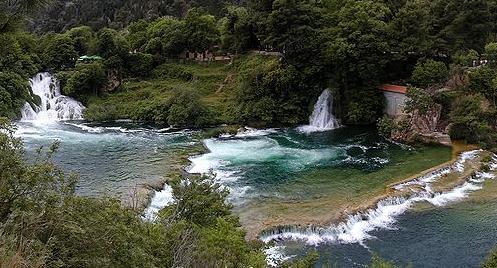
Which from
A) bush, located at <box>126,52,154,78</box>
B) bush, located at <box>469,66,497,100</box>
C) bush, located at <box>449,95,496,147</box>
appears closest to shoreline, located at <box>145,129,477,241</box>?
bush, located at <box>449,95,496,147</box>

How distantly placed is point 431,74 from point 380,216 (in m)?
17.5

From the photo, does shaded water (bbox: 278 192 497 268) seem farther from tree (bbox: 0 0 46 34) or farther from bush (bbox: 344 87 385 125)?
bush (bbox: 344 87 385 125)

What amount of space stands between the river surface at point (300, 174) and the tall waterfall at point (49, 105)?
10.2ft

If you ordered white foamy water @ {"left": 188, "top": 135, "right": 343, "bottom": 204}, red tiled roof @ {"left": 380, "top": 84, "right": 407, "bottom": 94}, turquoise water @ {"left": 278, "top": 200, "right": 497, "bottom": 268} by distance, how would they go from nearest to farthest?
turquoise water @ {"left": 278, "top": 200, "right": 497, "bottom": 268}, white foamy water @ {"left": 188, "top": 135, "right": 343, "bottom": 204}, red tiled roof @ {"left": 380, "top": 84, "right": 407, "bottom": 94}

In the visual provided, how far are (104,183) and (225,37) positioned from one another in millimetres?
27680

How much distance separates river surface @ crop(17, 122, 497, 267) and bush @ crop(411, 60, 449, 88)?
4.97m

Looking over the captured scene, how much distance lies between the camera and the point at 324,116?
40000mm

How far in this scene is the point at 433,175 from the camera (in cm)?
2697

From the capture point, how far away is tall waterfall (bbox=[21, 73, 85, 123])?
42544 mm

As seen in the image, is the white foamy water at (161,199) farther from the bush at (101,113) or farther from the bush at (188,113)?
the bush at (101,113)

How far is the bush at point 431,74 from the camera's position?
121 feet

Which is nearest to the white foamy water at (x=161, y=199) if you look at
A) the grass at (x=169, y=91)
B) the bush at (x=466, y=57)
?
the grass at (x=169, y=91)

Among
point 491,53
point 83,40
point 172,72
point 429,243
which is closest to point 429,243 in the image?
point 429,243

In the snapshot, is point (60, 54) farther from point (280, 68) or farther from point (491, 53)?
point (491, 53)
